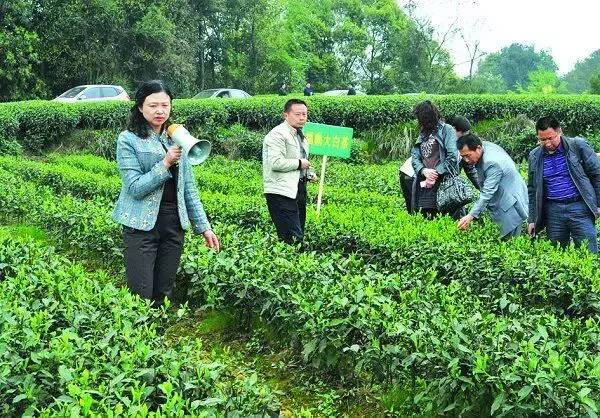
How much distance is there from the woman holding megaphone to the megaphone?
13 cm

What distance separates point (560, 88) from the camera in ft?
232

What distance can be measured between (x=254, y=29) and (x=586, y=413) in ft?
120

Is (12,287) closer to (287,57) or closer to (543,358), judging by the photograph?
(543,358)

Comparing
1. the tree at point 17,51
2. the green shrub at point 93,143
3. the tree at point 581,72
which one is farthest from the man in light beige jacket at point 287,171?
the tree at point 581,72

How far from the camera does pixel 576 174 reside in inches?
241

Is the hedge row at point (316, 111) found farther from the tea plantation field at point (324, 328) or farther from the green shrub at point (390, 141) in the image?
the tea plantation field at point (324, 328)

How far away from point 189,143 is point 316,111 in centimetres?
1448

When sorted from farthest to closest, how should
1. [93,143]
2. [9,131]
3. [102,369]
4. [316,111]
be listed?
1. [316,111]
2. [93,143]
3. [9,131]
4. [102,369]

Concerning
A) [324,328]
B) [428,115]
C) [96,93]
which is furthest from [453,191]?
A: [96,93]

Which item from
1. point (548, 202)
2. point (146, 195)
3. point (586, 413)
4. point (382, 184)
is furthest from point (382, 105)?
point (586, 413)

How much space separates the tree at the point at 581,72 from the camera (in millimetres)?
95250

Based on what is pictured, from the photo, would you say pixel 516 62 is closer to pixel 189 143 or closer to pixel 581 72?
pixel 581 72

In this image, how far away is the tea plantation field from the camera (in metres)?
2.93

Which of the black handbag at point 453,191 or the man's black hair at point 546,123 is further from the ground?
→ the man's black hair at point 546,123
